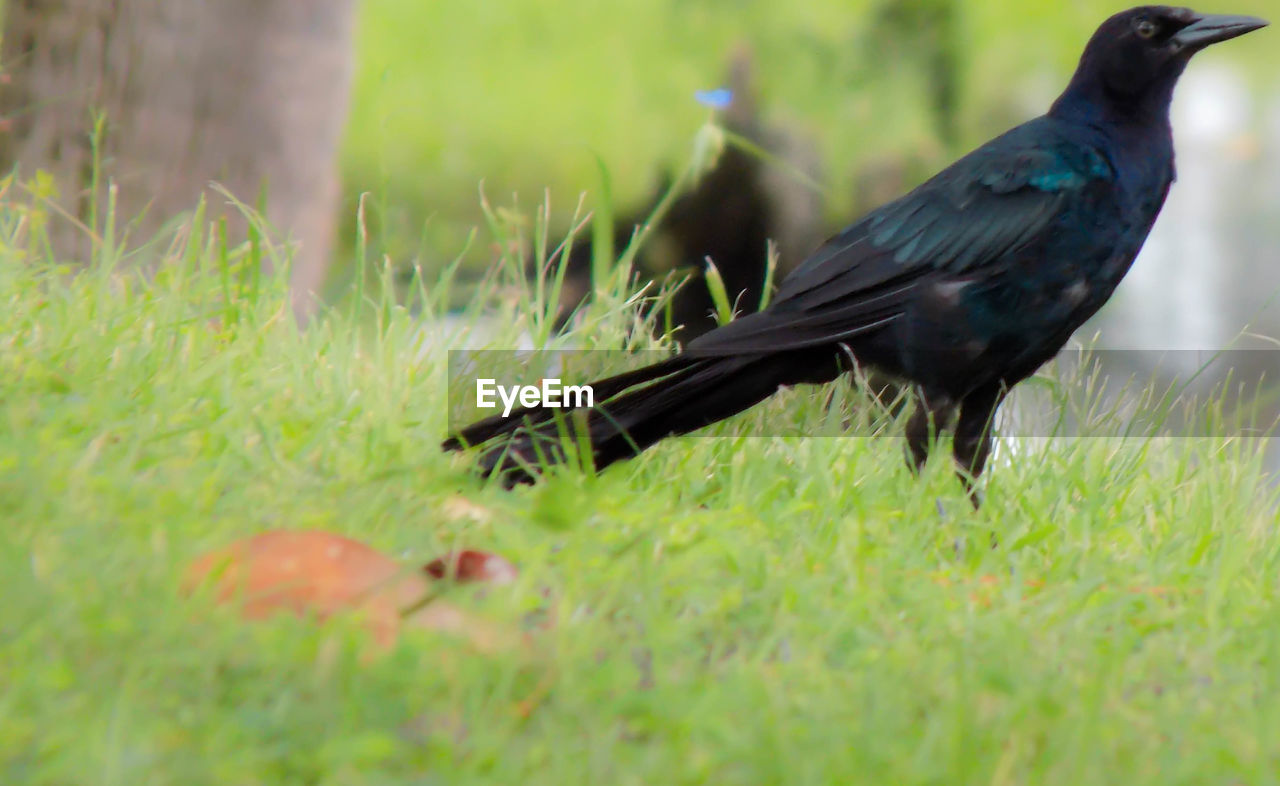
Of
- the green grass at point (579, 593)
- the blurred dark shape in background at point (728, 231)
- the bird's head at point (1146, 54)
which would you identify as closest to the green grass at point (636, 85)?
the blurred dark shape in background at point (728, 231)

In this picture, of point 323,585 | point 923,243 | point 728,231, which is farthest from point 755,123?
point 323,585

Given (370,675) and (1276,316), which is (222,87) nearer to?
(370,675)

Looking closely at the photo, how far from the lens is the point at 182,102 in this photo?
15.4ft

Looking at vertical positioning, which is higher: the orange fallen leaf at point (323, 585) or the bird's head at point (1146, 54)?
the bird's head at point (1146, 54)

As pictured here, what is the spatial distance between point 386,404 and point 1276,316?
7.46 meters

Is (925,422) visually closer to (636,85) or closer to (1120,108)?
(1120,108)

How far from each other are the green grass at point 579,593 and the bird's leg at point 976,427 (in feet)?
0.33

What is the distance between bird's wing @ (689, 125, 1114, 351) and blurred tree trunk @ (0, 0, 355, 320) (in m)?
1.53

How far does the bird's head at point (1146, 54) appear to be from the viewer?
352 cm

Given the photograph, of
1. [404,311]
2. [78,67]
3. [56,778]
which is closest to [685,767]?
[56,778]

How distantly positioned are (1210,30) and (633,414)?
181cm

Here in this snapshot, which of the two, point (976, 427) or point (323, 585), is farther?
point (976, 427)

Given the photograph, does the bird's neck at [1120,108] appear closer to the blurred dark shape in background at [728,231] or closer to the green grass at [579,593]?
the green grass at [579,593]

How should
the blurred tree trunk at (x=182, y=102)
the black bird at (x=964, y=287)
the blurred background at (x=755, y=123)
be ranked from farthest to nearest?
1. the blurred background at (x=755, y=123)
2. the blurred tree trunk at (x=182, y=102)
3. the black bird at (x=964, y=287)
